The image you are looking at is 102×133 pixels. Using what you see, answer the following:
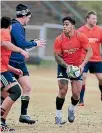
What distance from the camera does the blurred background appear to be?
30.9m

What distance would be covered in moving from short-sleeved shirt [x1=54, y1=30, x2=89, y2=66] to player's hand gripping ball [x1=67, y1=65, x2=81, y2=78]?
0.25 meters

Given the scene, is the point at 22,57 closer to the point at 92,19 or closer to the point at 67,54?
the point at 67,54

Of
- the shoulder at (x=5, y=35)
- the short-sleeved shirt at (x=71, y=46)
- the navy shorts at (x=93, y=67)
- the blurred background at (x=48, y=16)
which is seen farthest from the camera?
the blurred background at (x=48, y=16)

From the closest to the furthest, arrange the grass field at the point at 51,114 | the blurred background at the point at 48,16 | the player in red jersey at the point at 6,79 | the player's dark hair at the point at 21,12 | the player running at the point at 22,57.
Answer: the player in red jersey at the point at 6,79, the grass field at the point at 51,114, the player running at the point at 22,57, the player's dark hair at the point at 21,12, the blurred background at the point at 48,16

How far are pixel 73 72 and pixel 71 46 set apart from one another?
1.80ft

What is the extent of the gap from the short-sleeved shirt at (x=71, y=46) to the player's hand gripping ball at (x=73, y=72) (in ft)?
0.83

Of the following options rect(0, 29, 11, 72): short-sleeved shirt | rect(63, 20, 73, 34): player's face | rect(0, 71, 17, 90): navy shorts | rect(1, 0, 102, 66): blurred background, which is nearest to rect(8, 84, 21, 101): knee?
rect(0, 71, 17, 90): navy shorts

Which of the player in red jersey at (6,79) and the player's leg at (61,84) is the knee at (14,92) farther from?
the player's leg at (61,84)

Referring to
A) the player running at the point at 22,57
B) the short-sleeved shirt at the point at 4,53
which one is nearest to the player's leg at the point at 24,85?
the player running at the point at 22,57

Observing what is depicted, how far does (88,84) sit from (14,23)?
11.7m

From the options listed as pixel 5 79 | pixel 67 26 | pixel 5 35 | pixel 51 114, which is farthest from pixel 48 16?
pixel 5 35

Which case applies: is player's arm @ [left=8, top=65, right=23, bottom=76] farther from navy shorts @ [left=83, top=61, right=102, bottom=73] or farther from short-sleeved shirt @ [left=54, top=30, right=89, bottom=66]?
navy shorts @ [left=83, top=61, right=102, bottom=73]

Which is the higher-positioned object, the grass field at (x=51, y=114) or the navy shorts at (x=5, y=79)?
the navy shorts at (x=5, y=79)

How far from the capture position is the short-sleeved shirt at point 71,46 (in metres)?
10.7
